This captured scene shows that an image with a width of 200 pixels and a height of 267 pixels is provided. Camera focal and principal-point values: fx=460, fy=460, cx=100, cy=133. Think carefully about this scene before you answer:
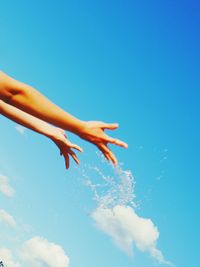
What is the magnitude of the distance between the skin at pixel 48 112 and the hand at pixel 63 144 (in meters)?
0.30

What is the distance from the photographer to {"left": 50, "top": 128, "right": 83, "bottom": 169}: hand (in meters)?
3.50

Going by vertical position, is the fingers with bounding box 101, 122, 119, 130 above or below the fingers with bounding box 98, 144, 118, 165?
above

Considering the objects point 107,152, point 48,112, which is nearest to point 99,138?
point 107,152

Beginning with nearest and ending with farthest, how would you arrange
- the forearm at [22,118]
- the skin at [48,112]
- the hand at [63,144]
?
the skin at [48,112] → the forearm at [22,118] → the hand at [63,144]

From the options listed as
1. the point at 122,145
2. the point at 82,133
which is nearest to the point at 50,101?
the point at 82,133

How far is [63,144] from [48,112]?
1.74 ft

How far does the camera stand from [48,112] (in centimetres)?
314

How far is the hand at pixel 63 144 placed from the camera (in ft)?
11.5

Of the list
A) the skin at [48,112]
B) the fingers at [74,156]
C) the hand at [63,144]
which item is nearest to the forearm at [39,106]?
the skin at [48,112]

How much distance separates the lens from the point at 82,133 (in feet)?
10.5

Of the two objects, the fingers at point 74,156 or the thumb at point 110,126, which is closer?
the thumb at point 110,126

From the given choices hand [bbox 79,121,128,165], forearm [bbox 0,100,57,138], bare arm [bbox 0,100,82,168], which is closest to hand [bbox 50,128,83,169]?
bare arm [bbox 0,100,82,168]

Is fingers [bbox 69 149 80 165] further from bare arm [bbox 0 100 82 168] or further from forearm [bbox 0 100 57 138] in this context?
forearm [bbox 0 100 57 138]

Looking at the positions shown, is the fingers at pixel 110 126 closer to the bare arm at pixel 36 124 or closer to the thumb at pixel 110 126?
the thumb at pixel 110 126
